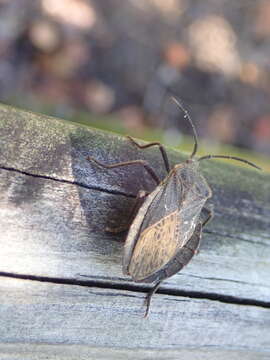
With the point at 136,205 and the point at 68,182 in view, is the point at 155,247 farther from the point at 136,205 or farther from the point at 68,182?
the point at 68,182

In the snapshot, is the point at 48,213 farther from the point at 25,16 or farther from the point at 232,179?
Answer: the point at 25,16

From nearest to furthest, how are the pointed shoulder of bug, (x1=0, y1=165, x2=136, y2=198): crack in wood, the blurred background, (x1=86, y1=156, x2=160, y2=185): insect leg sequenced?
(x1=0, y1=165, x2=136, y2=198): crack in wood
(x1=86, y1=156, x2=160, y2=185): insect leg
the pointed shoulder of bug
the blurred background

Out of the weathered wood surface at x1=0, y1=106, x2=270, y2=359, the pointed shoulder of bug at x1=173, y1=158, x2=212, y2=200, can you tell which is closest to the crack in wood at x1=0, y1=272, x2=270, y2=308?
the weathered wood surface at x1=0, y1=106, x2=270, y2=359

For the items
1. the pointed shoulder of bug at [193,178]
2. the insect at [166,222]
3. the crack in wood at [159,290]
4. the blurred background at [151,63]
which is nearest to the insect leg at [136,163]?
the insect at [166,222]

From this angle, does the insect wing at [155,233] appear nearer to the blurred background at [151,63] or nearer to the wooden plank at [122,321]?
the wooden plank at [122,321]

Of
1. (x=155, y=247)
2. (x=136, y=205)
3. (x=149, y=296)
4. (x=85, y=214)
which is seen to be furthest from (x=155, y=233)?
(x=85, y=214)

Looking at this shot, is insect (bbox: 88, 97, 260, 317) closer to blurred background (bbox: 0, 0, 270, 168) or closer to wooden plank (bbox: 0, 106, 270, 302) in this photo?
wooden plank (bbox: 0, 106, 270, 302)

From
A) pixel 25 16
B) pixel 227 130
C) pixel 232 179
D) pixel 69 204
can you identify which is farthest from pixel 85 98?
pixel 69 204
